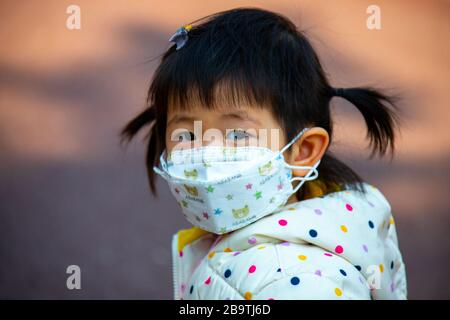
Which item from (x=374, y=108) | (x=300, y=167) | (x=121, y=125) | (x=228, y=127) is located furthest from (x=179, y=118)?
(x=121, y=125)

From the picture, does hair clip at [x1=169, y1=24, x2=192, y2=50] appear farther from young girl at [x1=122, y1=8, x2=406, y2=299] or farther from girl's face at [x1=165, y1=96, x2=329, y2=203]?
girl's face at [x1=165, y1=96, x2=329, y2=203]

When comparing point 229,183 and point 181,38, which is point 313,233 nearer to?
point 229,183

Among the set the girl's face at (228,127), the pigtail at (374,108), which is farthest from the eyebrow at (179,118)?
the pigtail at (374,108)

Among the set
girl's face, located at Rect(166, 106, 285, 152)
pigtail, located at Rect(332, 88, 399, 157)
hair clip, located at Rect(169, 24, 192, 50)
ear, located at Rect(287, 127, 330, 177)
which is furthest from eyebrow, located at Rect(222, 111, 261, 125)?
pigtail, located at Rect(332, 88, 399, 157)

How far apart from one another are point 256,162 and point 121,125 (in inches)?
79.3

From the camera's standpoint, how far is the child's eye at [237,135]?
1797 millimetres

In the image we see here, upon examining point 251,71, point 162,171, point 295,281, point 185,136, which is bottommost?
point 295,281

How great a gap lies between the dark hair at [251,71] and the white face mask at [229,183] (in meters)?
0.14

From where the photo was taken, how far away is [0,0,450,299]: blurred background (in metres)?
3.35

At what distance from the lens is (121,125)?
3688mm

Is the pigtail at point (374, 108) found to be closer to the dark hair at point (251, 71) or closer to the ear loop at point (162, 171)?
the dark hair at point (251, 71)

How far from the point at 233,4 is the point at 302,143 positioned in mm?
1841

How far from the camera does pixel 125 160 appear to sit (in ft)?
12.1

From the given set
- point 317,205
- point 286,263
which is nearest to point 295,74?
point 317,205
